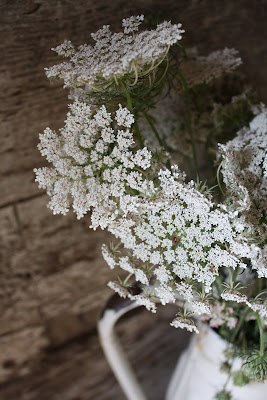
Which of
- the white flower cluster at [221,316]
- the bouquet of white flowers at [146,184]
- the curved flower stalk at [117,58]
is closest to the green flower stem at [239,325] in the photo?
the white flower cluster at [221,316]

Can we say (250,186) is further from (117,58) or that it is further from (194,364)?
(194,364)

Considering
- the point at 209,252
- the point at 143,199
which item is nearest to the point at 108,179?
the point at 143,199

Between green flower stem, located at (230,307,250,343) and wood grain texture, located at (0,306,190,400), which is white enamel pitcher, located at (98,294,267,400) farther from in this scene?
wood grain texture, located at (0,306,190,400)

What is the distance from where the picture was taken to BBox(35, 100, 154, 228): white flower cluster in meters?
0.48

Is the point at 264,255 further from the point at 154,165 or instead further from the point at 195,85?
the point at 195,85

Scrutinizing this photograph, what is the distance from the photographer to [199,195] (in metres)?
0.46

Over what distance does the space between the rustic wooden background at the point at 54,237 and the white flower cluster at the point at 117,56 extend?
0.12 metres

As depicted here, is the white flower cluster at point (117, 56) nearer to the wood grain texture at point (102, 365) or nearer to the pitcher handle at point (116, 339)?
the pitcher handle at point (116, 339)

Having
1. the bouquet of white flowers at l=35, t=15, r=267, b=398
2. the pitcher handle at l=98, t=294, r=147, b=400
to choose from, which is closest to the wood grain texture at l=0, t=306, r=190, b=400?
the pitcher handle at l=98, t=294, r=147, b=400

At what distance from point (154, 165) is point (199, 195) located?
0.29 feet

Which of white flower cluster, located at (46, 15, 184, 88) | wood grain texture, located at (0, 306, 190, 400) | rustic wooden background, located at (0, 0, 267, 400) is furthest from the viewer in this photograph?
wood grain texture, located at (0, 306, 190, 400)

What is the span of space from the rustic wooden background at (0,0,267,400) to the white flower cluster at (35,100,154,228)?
0.53ft

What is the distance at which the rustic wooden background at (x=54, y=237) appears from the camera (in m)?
0.62

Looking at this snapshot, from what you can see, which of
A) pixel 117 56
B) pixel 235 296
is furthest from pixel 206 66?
pixel 235 296
